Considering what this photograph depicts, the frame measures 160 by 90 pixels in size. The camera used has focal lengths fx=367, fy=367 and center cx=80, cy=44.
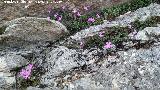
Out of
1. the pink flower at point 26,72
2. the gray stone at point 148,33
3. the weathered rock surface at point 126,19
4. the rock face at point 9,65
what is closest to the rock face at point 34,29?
the weathered rock surface at point 126,19

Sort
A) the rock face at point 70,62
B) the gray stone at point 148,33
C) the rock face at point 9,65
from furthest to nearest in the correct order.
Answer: the gray stone at point 148,33
the rock face at point 9,65
the rock face at point 70,62

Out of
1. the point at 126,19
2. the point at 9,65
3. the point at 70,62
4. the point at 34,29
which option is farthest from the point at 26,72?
the point at 126,19

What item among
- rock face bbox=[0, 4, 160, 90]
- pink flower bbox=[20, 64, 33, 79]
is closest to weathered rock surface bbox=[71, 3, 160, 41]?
rock face bbox=[0, 4, 160, 90]

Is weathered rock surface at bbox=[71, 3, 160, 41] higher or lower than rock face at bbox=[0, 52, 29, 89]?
higher

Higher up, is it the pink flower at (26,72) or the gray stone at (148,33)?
the gray stone at (148,33)

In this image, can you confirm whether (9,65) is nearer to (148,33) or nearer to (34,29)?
(34,29)

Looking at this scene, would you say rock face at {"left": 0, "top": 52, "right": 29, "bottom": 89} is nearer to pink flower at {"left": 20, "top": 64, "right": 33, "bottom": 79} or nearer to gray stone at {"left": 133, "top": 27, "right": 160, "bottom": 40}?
pink flower at {"left": 20, "top": 64, "right": 33, "bottom": 79}

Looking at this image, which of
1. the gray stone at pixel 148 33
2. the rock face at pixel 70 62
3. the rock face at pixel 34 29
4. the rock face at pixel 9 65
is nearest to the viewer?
the rock face at pixel 70 62

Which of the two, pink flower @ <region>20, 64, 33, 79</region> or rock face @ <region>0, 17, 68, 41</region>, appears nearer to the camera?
pink flower @ <region>20, 64, 33, 79</region>

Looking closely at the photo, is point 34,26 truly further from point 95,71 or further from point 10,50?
point 95,71

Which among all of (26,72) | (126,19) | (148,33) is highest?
(126,19)

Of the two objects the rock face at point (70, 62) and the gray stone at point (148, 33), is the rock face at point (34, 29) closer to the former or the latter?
the rock face at point (70, 62)

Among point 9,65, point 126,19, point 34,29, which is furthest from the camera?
point 126,19
